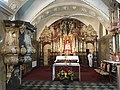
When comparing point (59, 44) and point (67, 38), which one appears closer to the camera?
point (67, 38)

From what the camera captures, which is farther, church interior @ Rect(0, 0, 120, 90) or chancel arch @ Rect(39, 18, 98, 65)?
chancel arch @ Rect(39, 18, 98, 65)

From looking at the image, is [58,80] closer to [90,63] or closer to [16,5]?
[16,5]

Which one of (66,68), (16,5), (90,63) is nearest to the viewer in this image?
(16,5)

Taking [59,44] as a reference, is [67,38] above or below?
above

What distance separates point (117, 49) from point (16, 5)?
5.52m

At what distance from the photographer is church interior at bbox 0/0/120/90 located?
610 cm

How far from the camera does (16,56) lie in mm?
5914

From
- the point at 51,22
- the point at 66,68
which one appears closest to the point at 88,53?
the point at 51,22

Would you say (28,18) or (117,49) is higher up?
(28,18)

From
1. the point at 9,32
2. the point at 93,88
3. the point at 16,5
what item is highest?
the point at 16,5

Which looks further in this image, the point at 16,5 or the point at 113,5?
the point at 113,5

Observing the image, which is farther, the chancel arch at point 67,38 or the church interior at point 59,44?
the chancel arch at point 67,38

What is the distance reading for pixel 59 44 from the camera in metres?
22.5

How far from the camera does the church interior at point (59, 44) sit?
20.0 feet
